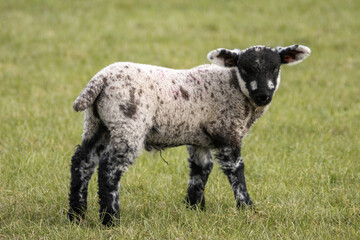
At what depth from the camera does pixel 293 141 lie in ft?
29.6

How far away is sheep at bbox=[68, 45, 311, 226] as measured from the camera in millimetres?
5492

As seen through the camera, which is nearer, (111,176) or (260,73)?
(111,176)

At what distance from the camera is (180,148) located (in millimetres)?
8945

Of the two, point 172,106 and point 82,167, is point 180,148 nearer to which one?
point 172,106

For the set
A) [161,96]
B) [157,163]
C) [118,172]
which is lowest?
[157,163]

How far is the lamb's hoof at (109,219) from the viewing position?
5.50 meters

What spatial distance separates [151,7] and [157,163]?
11.6 metres

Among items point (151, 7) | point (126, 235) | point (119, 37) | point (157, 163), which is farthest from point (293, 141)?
point (151, 7)

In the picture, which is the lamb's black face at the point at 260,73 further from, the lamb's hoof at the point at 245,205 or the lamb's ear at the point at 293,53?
the lamb's hoof at the point at 245,205

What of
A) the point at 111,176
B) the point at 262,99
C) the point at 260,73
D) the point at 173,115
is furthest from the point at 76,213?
the point at 260,73

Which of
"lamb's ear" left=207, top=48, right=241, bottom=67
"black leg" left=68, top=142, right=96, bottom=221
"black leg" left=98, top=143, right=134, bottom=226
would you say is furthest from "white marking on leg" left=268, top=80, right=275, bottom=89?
"black leg" left=68, top=142, right=96, bottom=221

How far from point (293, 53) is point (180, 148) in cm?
324

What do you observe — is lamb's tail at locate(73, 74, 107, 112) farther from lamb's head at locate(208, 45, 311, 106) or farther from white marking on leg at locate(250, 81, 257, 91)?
white marking on leg at locate(250, 81, 257, 91)

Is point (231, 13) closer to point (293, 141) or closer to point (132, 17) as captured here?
point (132, 17)
